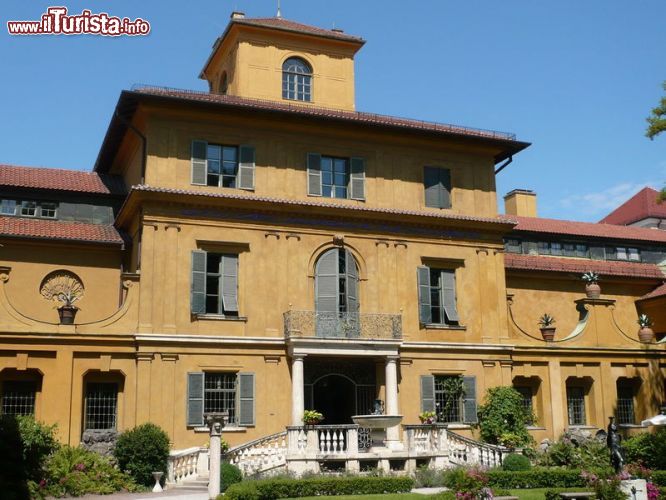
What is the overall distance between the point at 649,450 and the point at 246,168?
588 inches

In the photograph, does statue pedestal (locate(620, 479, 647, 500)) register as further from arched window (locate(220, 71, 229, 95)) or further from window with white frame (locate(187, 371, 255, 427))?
arched window (locate(220, 71, 229, 95))

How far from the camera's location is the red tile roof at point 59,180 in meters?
29.2

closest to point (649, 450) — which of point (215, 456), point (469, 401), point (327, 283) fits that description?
point (469, 401)

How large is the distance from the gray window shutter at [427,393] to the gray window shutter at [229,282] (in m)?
6.69

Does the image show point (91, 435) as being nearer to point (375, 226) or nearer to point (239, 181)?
point (239, 181)

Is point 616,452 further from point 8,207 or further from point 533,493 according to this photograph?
point 8,207

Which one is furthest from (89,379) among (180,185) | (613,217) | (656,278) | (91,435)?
(613,217)

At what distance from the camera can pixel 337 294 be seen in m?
27.3

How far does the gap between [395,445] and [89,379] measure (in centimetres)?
915

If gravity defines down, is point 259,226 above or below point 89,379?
above

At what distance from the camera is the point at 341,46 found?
33000 millimetres

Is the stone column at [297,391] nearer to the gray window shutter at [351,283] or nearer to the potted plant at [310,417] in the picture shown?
the potted plant at [310,417]

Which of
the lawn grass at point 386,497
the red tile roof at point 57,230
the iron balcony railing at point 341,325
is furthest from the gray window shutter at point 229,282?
the lawn grass at point 386,497

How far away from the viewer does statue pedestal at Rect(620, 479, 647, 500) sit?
59.4 feet
